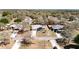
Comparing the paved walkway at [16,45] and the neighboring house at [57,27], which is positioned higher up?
the neighboring house at [57,27]

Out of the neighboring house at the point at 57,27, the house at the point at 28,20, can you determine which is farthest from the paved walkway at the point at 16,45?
the neighboring house at the point at 57,27

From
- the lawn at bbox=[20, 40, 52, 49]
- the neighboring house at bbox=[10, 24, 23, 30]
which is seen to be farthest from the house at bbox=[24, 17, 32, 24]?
the lawn at bbox=[20, 40, 52, 49]

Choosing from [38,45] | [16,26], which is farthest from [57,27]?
[16,26]

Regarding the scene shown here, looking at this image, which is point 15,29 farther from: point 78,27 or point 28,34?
point 78,27

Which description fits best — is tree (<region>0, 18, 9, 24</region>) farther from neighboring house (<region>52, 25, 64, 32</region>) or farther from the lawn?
neighboring house (<region>52, 25, 64, 32</region>)

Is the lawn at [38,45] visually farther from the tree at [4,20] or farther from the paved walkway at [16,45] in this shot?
the tree at [4,20]

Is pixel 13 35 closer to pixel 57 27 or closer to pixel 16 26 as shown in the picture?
pixel 16 26

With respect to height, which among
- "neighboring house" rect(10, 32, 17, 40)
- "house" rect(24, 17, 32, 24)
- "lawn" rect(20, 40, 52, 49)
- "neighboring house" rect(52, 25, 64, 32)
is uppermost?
"house" rect(24, 17, 32, 24)

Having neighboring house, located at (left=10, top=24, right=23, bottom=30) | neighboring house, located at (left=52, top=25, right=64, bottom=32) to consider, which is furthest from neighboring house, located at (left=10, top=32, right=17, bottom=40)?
neighboring house, located at (left=52, top=25, right=64, bottom=32)

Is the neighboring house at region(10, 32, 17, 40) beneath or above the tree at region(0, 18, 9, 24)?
beneath

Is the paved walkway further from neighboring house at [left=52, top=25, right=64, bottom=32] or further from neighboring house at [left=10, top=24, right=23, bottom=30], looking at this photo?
neighboring house at [left=52, top=25, right=64, bottom=32]

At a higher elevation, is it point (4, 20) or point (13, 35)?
point (4, 20)
